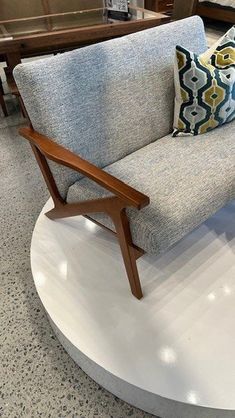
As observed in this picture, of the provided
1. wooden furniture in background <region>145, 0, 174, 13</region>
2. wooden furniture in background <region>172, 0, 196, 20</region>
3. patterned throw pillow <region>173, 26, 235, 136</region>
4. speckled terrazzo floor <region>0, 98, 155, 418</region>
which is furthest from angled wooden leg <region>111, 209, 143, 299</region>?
wooden furniture in background <region>145, 0, 174, 13</region>

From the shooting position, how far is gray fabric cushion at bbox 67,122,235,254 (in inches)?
40.4

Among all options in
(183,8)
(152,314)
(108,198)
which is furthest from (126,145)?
(183,8)

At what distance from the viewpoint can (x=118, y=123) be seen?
135 cm

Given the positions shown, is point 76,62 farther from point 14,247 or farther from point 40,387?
point 40,387

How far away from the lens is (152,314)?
3.62ft

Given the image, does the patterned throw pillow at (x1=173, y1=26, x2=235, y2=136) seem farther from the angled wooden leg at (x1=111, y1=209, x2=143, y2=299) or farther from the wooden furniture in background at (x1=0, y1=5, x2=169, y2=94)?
the wooden furniture in background at (x1=0, y1=5, x2=169, y2=94)

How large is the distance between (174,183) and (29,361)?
815mm

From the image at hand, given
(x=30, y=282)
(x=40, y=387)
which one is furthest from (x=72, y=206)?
(x=40, y=387)

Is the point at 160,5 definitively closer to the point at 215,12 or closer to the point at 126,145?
the point at 215,12

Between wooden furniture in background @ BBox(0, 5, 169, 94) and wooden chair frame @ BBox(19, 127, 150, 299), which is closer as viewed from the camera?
wooden chair frame @ BBox(19, 127, 150, 299)

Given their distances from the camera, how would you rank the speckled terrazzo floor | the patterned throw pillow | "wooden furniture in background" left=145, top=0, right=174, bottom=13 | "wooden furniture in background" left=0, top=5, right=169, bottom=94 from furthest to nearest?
"wooden furniture in background" left=145, top=0, right=174, bottom=13 < "wooden furniture in background" left=0, top=5, right=169, bottom=94 < the patterned throw pillow < the speckled terrazzo floor

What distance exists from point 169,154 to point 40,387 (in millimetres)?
1000

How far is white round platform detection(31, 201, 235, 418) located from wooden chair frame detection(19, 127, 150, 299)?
0.12 meters

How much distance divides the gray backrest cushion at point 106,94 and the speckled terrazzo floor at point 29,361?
1.48 feet
